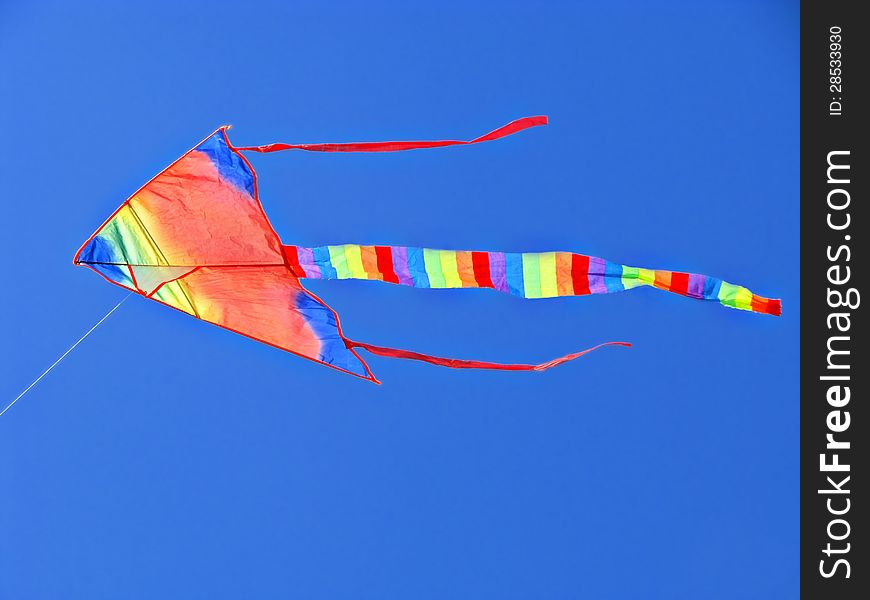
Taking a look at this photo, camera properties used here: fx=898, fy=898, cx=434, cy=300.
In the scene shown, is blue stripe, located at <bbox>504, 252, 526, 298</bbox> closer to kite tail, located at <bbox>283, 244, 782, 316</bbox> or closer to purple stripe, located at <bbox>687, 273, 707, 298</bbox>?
kite tail, located at <bbox>283, 244, 782, 316</bbox>

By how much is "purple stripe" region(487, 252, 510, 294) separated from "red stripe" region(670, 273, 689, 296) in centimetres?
58

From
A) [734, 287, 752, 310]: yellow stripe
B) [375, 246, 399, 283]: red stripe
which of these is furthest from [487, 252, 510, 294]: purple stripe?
[734, 287, 752, 310]: yellow stripe

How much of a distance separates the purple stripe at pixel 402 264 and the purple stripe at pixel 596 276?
2.07 feet

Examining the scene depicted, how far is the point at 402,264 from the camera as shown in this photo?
10.5 feet

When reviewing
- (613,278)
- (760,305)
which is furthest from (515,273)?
(760,305)

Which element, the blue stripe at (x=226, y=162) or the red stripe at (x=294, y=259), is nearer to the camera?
the blue stripe at (x=226, y=162)

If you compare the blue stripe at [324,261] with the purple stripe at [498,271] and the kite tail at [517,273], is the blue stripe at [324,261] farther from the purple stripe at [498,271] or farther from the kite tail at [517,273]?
the purple stripe at [498,271]

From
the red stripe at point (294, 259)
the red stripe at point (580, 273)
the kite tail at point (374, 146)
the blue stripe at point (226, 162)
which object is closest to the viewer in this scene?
the kite tail at point (374, 146)

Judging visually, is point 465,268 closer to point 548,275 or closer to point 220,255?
point 548,275

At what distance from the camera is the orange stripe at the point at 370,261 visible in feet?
10.5

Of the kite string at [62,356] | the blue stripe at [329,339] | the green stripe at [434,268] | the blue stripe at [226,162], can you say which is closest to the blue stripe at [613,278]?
the green stripe at [434,268]
